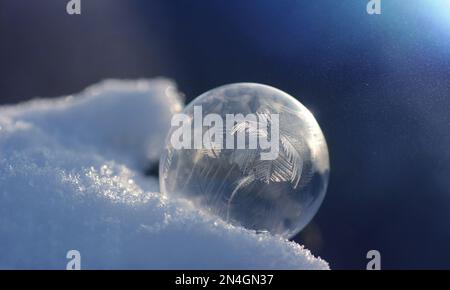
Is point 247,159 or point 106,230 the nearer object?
point 106,230

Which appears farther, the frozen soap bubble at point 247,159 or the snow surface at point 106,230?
the frozen soap bubble at point 247,159

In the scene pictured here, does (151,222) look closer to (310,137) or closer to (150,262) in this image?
(150,262)

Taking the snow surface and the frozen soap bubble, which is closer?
the snow surface

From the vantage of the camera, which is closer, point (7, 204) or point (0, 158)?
point (7, 204)

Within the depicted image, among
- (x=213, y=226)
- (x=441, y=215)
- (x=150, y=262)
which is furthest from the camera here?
(x=441, y=215)

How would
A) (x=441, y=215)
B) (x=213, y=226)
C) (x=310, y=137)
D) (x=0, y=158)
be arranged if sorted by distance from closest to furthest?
(x=213, y=226) → (x=0, y=158) → (x=310, y=137) → (x=441, y=215)
